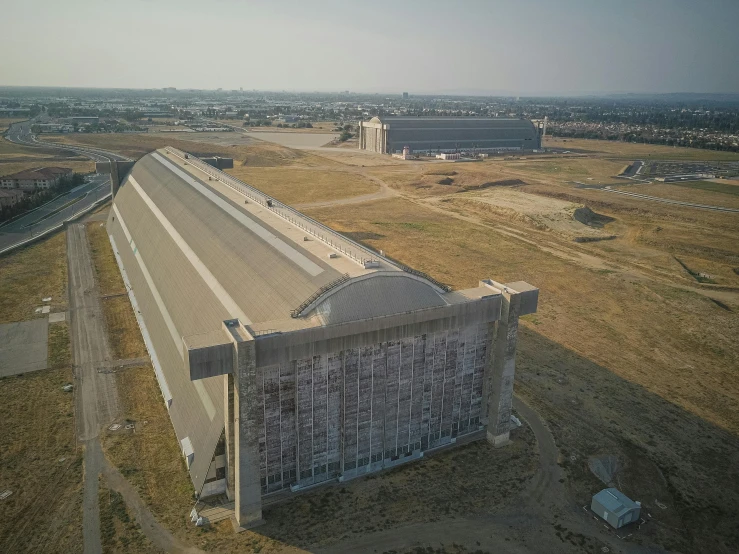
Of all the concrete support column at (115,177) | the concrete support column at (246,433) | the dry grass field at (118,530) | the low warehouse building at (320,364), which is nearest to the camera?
the dry grass field at (118,530)

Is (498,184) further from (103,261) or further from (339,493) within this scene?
(339,493)

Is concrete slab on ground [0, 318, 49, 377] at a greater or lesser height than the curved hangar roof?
lesser

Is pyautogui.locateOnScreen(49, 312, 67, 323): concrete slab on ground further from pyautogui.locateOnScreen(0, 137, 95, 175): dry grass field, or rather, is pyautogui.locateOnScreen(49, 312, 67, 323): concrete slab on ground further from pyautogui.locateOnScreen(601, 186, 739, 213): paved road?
pyautogui.locateOnScreen(601, 186, 739, 213): paved road

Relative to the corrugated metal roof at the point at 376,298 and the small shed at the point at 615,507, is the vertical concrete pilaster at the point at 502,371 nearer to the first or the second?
the corrugated metal roof at the point at 376,298

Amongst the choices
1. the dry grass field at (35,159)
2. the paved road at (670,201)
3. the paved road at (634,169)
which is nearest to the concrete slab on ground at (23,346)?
the dry grass field at (35,159)

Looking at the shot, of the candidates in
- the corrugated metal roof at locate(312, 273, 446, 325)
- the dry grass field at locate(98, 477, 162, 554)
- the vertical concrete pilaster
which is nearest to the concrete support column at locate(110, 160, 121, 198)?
the dry grass field at locate(98, 477, 162, 554)
